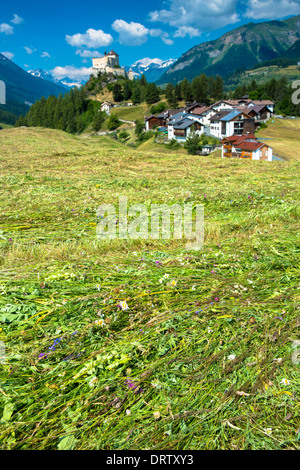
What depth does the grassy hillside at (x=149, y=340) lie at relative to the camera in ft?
8.25

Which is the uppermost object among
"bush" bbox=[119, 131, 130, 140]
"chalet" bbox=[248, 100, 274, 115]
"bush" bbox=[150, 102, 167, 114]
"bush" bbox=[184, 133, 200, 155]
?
"bush" bbox=[150, 102, 167, 114]

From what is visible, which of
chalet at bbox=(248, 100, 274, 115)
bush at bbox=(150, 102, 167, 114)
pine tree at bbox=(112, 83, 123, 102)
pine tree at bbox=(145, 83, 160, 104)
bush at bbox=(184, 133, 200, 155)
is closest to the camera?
bush at bbox=(184, 133, 200, 155)

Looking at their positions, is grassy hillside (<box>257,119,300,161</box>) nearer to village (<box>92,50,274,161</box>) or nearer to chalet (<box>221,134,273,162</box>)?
village (<box>92,50,274,161</box>)

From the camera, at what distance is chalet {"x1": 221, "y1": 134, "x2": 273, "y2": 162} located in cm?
4153

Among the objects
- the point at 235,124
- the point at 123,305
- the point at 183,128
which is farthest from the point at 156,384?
the point at 183,128

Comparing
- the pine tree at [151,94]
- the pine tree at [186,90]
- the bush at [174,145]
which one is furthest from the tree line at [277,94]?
the bush at [174,145]

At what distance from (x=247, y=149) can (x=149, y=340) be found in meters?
44.2

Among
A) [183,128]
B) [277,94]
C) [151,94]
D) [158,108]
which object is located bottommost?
[183,128]

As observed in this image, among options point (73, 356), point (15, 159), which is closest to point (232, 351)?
point (73, 356)

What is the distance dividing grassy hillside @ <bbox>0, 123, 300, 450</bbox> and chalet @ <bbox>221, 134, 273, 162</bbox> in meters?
38.7

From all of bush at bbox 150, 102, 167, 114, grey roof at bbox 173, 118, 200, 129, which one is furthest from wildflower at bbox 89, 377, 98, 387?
bush at bbox 150, 102, 167, 114

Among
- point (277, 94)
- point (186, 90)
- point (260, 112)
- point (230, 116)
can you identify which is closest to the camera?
point (230, 116)

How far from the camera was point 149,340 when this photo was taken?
3297 millimetres

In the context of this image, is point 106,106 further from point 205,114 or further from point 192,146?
point 192,146
